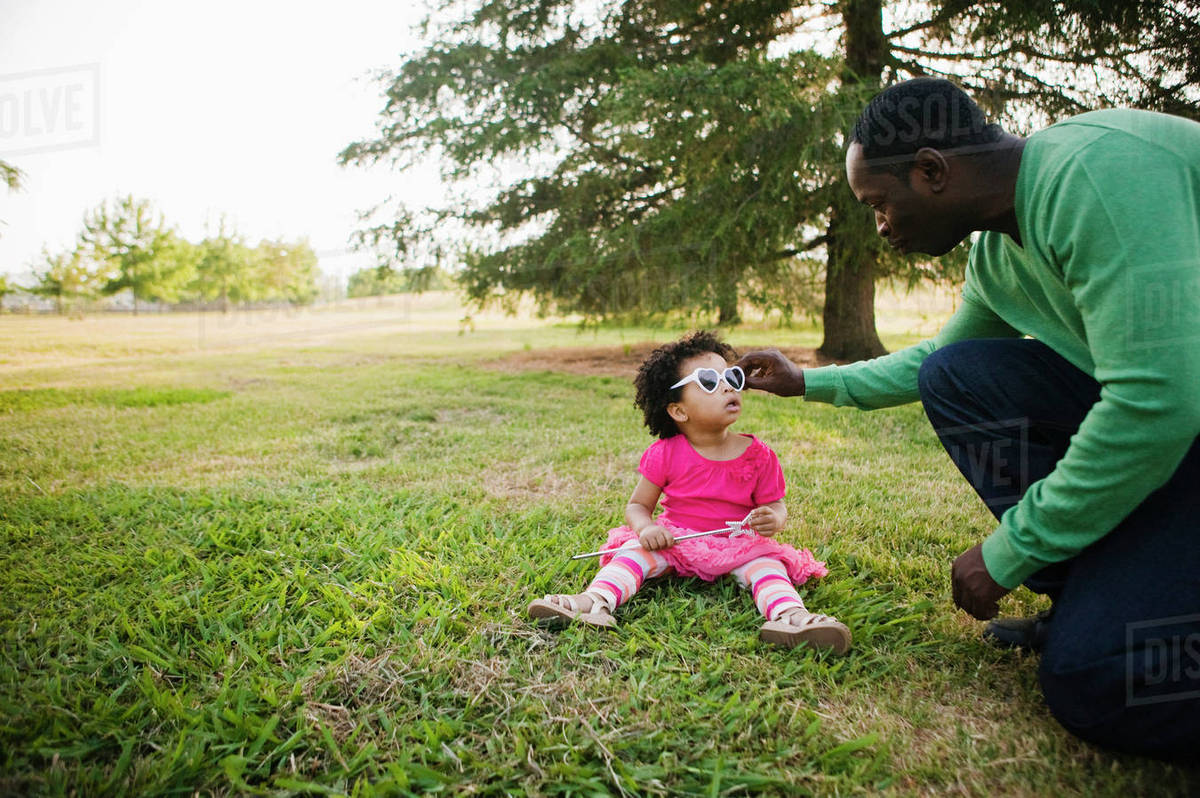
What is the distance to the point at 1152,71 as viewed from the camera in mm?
5820

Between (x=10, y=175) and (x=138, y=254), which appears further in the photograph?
(x=138, y=254)

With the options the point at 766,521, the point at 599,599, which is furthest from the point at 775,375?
the point at 599,599

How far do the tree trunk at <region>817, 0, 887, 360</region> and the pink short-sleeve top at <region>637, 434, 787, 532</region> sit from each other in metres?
4.55

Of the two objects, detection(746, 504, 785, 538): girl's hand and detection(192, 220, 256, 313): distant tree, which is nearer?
detection(746, 504, 785, 538): girl's hand

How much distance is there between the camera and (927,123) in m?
1.50

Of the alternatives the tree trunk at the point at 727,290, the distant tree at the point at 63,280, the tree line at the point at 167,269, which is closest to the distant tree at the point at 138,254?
the tree line at the point at 167,269

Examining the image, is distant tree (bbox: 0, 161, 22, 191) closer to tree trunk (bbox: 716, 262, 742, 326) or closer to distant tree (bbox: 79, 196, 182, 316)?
tree trunk (bbox: 716, 262, 742, 326)

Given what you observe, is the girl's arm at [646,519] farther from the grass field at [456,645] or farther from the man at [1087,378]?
the man at [1087,378]

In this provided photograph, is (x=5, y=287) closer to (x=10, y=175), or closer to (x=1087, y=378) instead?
(x=10, y=175)

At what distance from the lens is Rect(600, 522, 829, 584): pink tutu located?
2.20 metres

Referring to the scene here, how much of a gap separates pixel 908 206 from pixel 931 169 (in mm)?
91

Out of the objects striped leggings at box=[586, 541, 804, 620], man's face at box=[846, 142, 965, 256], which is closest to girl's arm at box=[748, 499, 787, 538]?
→ striped leggings at box=[586, 541, 804, 620]

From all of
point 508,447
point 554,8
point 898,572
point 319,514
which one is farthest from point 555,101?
point 898,572

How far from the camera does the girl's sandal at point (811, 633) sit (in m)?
1.81
